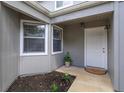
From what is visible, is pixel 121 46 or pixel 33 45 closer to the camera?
pixel 121 46

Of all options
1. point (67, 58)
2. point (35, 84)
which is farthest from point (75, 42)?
point (35, 84)

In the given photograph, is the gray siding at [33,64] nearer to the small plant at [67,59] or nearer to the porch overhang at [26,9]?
the small plant at [67,59]

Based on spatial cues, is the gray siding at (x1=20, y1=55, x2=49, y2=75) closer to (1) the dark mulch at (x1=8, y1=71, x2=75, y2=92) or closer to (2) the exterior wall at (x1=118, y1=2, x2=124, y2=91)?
(1) the dark mulch at (x1=8, y1=71, x2=75, y2=92)

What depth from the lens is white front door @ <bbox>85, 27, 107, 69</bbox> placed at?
502 cm

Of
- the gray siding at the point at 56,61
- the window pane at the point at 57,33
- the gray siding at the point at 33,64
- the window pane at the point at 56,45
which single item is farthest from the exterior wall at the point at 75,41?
the gray siding at the point at 33,64

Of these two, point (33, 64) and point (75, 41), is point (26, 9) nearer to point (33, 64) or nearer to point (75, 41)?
point (33, 64)

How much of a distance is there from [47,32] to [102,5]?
2632mm

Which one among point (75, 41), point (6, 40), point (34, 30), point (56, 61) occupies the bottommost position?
point (56, 61)

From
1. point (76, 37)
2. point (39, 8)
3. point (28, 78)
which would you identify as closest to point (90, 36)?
point (76, 37)

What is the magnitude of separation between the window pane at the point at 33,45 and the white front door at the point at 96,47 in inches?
100

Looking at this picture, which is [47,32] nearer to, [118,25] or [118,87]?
[118,25]

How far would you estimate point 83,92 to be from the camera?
9.78 feet

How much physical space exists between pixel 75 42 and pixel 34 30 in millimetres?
2605

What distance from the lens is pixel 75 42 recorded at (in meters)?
6.03
